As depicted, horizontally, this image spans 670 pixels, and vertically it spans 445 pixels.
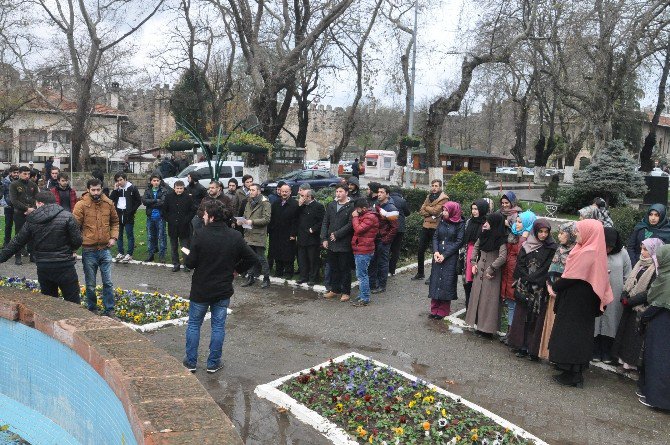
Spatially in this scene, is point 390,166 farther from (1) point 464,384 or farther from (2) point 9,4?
(1) point 464,384

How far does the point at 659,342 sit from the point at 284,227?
5.98 m

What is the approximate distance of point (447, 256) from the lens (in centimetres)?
802

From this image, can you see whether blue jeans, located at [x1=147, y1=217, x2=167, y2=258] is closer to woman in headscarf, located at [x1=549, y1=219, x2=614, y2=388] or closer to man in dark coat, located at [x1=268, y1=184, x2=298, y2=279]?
man in dark coat, located at [x1=268, y1=184, x2=298, y2=279]

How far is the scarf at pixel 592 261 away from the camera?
19.2 feet

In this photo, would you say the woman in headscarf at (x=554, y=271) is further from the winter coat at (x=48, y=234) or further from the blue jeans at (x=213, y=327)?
the winter coat at (x=48, y=234)

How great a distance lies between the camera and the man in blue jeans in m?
7.62

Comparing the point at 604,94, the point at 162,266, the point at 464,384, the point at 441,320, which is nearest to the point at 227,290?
the point at 464,384

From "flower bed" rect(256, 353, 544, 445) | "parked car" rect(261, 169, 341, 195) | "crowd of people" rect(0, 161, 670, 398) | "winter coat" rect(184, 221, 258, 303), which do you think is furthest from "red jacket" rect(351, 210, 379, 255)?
"parked car" rect(261, 169, 341, 195)

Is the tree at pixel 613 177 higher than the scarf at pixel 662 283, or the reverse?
the tree at pixel 613 177

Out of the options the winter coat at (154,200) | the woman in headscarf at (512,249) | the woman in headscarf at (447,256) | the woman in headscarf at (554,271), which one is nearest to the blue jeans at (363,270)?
the woman in headscarf at (447,256)

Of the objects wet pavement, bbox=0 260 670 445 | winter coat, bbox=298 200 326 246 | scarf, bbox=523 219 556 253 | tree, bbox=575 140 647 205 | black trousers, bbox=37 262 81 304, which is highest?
tree, bbox=575 140 647 205

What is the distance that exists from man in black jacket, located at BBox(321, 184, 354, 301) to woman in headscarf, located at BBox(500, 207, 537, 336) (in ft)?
8.06

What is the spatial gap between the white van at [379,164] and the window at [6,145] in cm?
2454

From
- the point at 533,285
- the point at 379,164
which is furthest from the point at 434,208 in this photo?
the point at 379,164
